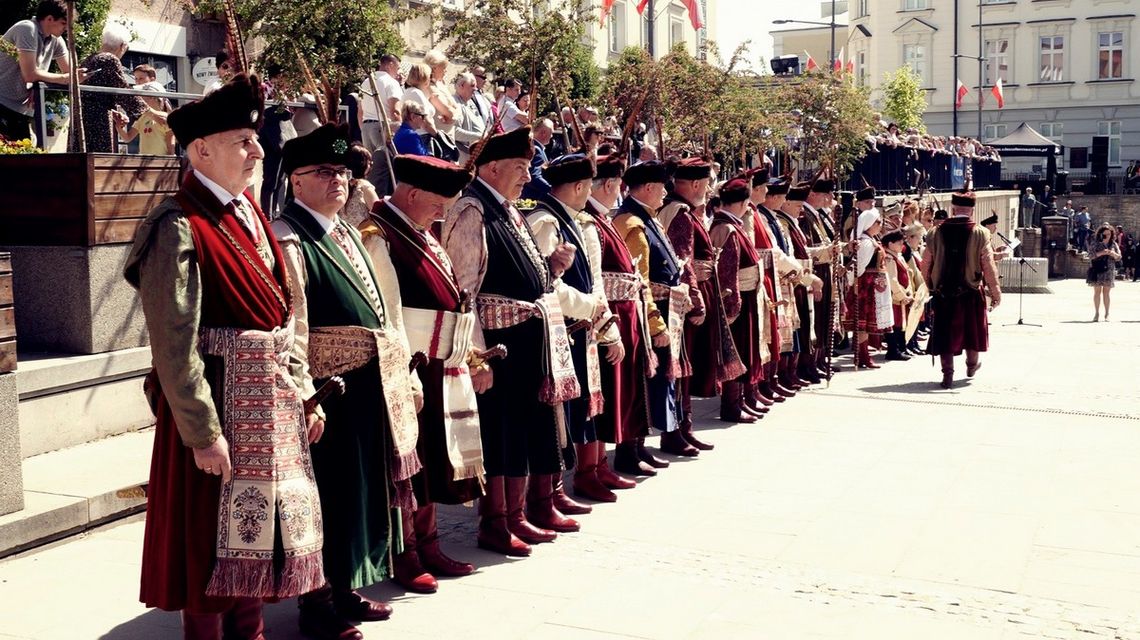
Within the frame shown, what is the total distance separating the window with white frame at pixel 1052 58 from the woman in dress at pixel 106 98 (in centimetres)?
5401

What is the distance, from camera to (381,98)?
11.4m

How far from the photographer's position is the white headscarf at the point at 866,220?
13781 mm

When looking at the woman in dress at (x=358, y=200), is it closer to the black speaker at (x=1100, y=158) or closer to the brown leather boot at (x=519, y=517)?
the brown leather boot at (x=519, y=517)

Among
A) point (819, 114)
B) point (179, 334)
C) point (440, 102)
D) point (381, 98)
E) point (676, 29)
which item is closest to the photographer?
point (179, 334)

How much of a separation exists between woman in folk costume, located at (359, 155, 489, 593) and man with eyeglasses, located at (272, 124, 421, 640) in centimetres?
33

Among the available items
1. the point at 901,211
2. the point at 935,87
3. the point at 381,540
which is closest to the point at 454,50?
the point at 901,211

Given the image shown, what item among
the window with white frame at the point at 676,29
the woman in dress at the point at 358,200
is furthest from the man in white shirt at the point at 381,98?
the window with white frame at the point at 676,29

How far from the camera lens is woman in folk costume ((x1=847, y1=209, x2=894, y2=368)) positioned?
13625 mm

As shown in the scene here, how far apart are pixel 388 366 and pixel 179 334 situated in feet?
3.49

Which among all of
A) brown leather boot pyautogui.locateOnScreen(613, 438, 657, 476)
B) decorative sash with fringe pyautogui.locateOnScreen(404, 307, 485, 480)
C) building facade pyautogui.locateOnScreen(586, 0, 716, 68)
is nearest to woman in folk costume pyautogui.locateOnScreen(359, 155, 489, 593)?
decorative sash with fringe pyautogui.locateOnScreen(404, 307, 485, 480)

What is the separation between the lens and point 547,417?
6.52 meters

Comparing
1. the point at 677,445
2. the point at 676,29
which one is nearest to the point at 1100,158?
the point at 676,29

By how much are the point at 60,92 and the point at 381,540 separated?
493cm

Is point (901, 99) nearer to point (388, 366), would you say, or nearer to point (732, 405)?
point (732, 405)
